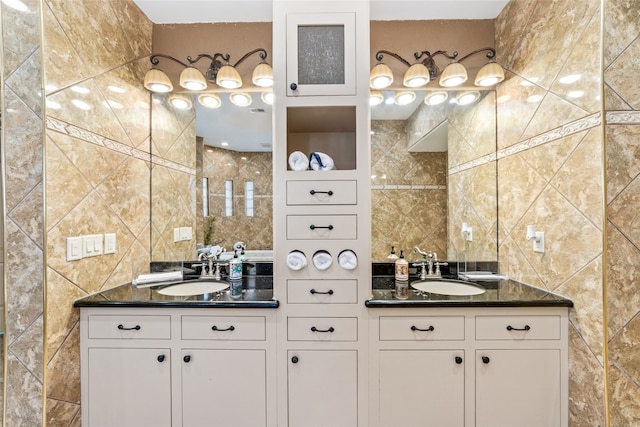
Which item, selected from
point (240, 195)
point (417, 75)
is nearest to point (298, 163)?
point (240, 195)

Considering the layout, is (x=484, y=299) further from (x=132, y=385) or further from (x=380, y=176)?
(x=132, y=385)

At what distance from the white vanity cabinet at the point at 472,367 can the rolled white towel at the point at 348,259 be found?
0.94 feet

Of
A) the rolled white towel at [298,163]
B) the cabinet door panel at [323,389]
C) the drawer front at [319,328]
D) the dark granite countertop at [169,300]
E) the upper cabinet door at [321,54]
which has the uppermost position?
the upper cabinet door at [321,54]

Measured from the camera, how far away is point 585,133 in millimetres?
1325

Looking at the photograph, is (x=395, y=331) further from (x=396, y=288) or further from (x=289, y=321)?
(x=289, y=321)

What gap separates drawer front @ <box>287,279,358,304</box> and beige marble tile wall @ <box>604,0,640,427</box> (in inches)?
44.7

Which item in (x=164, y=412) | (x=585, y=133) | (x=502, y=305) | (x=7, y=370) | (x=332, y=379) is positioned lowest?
(x=164, y=412)

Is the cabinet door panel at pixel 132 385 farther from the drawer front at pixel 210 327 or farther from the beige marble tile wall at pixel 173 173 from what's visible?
the beige marble tile wall at pixel 173 173

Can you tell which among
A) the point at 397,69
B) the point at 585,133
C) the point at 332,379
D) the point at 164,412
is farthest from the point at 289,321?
the point at 397,69

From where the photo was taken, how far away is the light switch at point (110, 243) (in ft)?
5.44

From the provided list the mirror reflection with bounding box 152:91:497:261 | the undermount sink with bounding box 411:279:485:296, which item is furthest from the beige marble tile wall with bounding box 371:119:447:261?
the undermount sink with bounding box 411:279:485:296

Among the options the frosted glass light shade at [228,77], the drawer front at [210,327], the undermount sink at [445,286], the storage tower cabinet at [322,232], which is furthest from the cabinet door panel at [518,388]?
the frosted glass light shade at [228,77]

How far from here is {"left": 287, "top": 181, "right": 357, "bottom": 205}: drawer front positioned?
1498 mm

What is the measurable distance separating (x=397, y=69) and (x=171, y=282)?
82.0 inches
